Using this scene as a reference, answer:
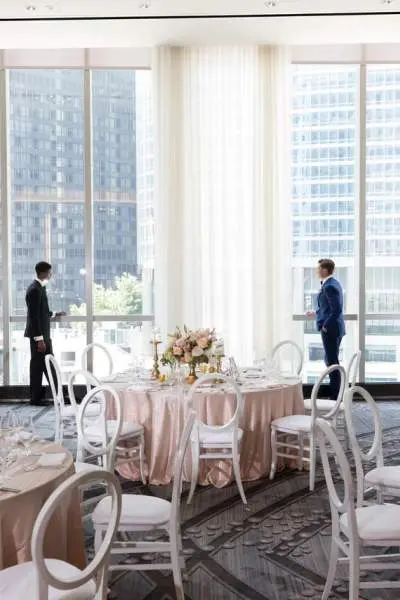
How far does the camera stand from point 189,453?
5.70 meters

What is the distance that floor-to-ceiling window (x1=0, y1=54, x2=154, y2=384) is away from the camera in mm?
9734

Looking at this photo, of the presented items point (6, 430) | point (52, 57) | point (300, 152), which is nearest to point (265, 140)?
point (300, 152)

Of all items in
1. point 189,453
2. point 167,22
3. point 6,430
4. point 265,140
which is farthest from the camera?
point 265,140

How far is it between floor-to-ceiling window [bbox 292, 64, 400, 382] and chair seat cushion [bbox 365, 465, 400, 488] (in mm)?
5524

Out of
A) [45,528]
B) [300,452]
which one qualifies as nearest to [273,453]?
[300,452]

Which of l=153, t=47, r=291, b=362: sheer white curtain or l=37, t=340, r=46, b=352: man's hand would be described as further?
l=153, t=47, r=291, b=362: sheer white curtain

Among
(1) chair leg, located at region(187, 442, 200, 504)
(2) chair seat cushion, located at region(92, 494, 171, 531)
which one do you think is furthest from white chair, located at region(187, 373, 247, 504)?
(2) chair seat cushion, located at region(92, 494, 171, 531)

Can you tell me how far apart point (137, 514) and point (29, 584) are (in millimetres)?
891

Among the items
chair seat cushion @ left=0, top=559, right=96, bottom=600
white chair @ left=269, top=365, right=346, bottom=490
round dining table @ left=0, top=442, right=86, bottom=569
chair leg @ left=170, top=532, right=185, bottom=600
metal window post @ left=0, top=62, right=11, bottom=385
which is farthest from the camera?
metal window post @ left=0, top=62, right=11, bottom=385

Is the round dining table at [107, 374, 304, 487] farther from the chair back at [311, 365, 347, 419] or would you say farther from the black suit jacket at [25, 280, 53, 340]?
the black suit jacket at [25, 280, 53, 340]

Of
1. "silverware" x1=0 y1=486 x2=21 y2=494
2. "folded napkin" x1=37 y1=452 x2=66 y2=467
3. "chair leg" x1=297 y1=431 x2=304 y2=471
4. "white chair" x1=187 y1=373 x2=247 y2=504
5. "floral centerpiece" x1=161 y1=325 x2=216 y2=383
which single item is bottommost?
"chair leg" x1=297 y1=431 x2=304 y2=471

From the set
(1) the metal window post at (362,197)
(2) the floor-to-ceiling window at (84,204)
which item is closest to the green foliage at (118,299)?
(2) the floor-to-ceiling window at (84,204)

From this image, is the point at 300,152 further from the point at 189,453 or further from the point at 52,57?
the point at 189,453

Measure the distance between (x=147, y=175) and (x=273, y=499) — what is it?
5.38 meters
